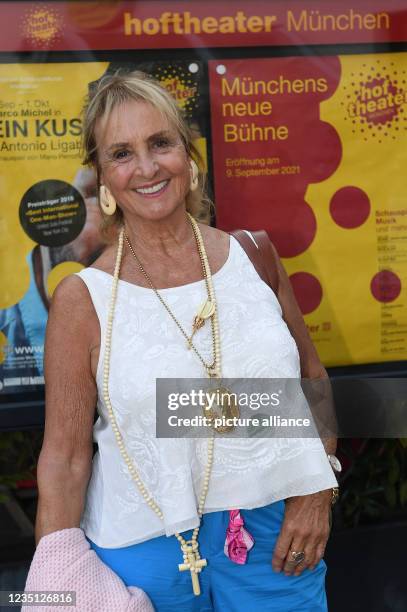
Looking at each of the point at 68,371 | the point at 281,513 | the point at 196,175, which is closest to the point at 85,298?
the point at 68,371

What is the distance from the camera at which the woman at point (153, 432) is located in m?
1.77

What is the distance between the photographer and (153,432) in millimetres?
1769

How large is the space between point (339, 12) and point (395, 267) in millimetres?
934

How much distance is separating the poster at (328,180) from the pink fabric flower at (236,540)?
3.56 feet

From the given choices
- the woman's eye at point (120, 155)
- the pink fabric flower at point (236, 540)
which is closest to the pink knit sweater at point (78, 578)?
the pink fabric flower at point (236, 540)

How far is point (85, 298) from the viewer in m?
1.81

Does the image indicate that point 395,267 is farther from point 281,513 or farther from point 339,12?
point 281,513

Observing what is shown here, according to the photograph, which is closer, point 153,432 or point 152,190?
point 153,432

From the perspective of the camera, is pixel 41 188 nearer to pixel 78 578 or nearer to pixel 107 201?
pixel 107 201

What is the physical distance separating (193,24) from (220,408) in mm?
1386

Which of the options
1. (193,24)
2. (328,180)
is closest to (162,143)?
(193,24)

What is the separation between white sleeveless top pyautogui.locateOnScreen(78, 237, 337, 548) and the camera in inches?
69.1

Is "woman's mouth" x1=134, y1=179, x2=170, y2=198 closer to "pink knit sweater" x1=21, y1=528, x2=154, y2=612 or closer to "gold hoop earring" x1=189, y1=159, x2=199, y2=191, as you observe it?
"gold hoop earring" x1=189, y1=159, x2=199, y2=191

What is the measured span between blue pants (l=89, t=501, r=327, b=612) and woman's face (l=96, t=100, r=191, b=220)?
31.6 inches
